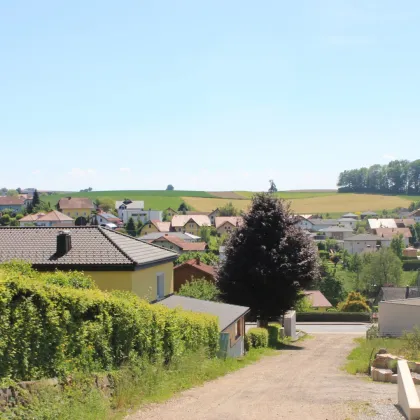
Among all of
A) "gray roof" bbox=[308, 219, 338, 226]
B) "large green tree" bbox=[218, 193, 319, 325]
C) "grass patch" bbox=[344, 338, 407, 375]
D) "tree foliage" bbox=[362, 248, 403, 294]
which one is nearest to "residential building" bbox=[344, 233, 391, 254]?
"gray roof" bbox=[308, 219, 338, 226]

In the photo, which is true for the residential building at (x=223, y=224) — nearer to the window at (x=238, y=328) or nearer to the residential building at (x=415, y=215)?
the residential building at (x=415, y=215)

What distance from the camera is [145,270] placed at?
76.4 ft

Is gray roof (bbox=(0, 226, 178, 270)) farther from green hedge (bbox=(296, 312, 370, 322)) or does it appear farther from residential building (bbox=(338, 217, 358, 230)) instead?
A: residential building (bbox=(338, 217, 358, 230))

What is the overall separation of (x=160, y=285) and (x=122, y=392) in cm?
1415

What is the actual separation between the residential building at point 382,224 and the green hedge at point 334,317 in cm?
10657

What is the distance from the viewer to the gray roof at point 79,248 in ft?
72.2

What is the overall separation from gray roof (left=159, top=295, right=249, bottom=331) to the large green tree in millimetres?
9764

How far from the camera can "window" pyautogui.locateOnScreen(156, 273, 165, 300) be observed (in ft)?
84.0

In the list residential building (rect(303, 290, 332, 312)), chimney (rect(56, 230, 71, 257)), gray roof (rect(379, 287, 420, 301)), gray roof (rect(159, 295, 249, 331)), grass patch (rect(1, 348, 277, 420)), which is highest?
chimney (rect(56, 230, 71, 257))

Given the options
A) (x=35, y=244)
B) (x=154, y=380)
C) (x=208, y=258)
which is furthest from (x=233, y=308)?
(x=208, y=258)

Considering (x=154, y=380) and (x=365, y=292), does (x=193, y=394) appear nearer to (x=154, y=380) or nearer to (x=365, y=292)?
(x=154, y=380)

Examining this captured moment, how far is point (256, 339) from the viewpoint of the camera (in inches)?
1220

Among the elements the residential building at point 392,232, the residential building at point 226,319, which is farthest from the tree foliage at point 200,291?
the residential building at point 392,232

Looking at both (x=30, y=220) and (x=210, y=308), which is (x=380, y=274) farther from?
(x=30, y=220)
